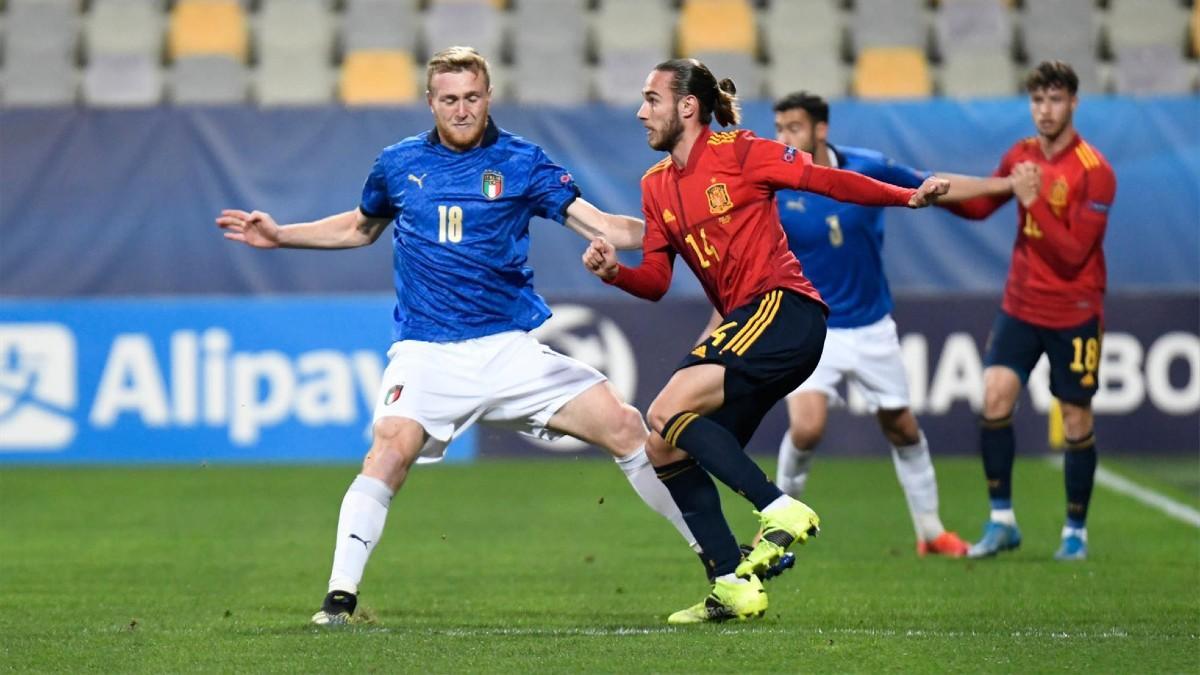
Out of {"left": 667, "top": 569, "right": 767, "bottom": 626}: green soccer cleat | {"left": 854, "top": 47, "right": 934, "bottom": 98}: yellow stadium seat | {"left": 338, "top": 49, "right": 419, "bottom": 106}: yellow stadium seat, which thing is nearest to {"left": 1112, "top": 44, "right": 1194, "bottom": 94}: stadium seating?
{"left": 854, "top": 47, "right": 934, "bottom": 98}: yellow stadium seat

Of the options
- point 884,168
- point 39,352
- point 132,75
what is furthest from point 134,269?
point 884,168

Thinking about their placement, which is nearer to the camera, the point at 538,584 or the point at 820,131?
the point at 538,584

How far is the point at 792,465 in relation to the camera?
9.55 metres

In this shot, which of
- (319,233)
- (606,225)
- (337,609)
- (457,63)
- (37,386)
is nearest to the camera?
(337,609)

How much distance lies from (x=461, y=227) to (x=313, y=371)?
677 centimetres

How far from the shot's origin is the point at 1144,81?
1559 cm

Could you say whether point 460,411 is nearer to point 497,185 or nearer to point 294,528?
point 497,185

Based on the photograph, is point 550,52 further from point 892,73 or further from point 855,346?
point 855,346

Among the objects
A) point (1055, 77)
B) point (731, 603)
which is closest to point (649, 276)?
point (731, 603)

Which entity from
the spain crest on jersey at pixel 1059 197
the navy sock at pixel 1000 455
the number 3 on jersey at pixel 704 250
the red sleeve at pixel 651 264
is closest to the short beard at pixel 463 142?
the red sleeve at pixel 651 264

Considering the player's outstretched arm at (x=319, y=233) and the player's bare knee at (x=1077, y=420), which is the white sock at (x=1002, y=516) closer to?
the player's bare knee at (x=1077, y=420)

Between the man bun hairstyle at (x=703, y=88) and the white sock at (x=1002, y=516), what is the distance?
3019 millimetres

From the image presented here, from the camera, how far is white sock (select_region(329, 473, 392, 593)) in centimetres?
675

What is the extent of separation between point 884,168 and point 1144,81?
767 centimetres
